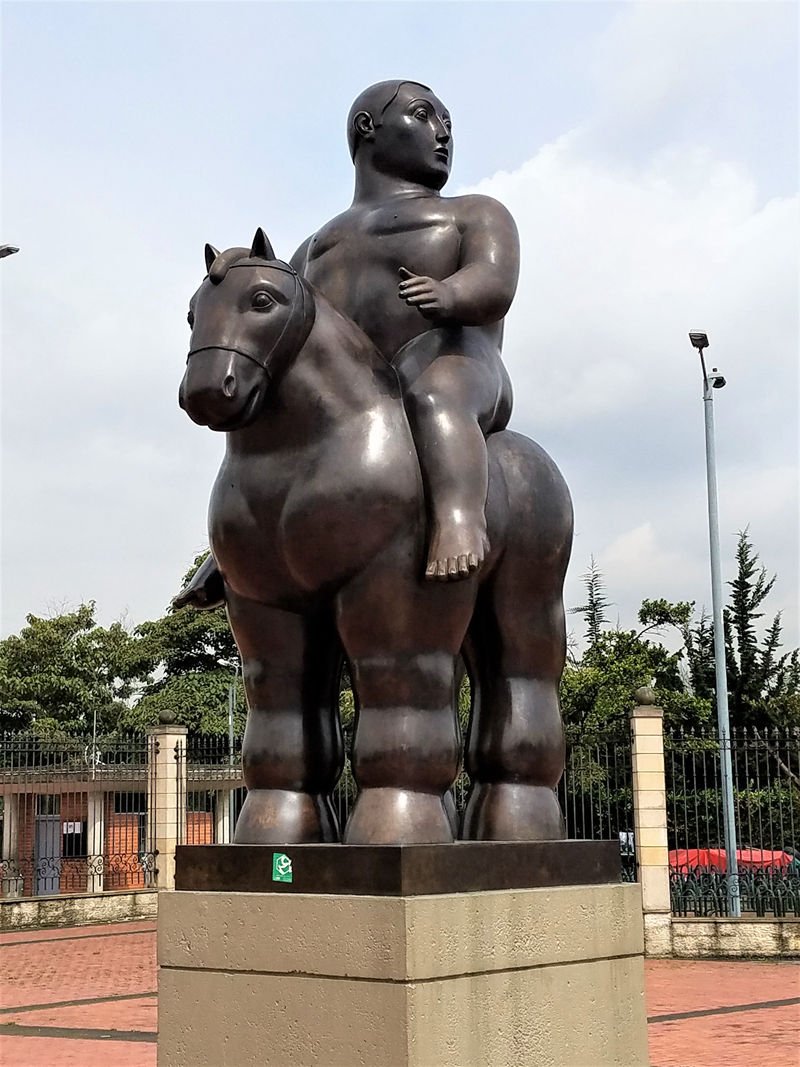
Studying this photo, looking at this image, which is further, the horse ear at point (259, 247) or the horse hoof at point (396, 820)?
the horse ear at point (259, 247)

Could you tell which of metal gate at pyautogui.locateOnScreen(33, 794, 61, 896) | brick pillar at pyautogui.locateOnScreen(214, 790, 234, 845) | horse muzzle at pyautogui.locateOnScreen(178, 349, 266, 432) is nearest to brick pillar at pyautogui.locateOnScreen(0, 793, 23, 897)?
metal gate at pyautogui.locateOnScreen(33, 794, 61, 896)

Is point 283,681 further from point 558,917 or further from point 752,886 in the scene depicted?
point 752,886

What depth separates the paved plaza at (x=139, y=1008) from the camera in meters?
8.51

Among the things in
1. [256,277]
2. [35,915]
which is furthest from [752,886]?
[256,277]

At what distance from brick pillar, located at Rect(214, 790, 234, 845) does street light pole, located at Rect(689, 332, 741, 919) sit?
6429 millimetres

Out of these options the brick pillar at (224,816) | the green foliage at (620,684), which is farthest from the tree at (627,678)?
the brick pillar at (224,816)

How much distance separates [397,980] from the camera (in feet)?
9.05

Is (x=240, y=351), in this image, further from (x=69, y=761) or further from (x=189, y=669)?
(x=189, y=669)

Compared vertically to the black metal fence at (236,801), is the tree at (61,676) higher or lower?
higher

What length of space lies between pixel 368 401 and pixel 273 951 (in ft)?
4.44

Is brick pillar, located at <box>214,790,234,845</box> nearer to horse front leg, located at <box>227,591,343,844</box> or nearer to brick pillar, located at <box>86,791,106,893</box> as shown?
brick pillar, located at <box>86,791,106,893</box>

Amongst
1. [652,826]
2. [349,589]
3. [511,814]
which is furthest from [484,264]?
[652,826]

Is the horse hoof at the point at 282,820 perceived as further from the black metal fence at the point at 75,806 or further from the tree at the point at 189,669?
the tree at the point at 189,669

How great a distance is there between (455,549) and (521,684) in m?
0.60
